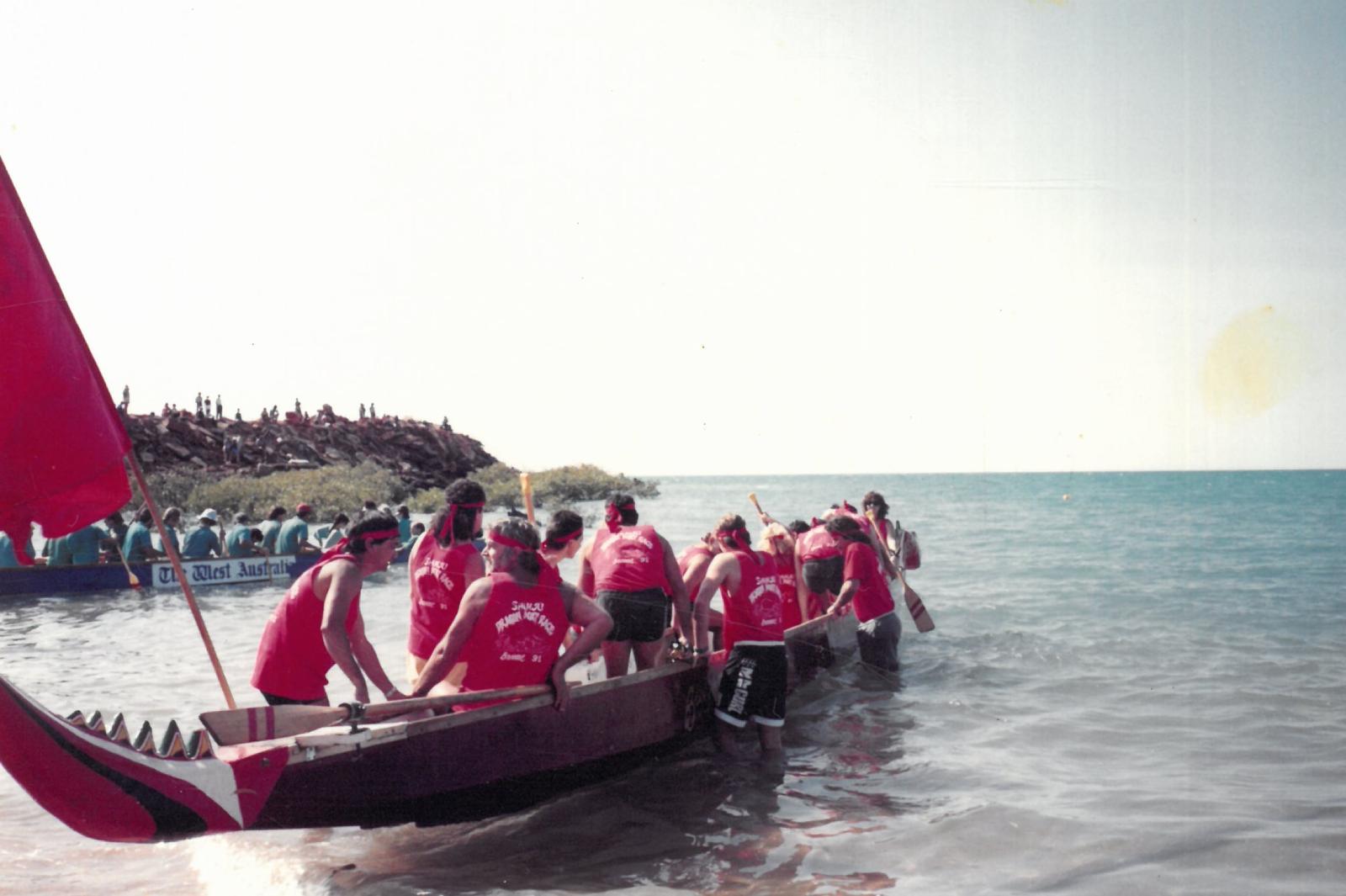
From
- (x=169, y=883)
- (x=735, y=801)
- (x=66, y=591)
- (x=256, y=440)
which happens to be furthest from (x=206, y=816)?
(x=256, y=440)

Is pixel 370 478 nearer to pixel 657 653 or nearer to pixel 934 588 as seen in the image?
pixel 934 588

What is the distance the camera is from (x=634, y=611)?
734cm

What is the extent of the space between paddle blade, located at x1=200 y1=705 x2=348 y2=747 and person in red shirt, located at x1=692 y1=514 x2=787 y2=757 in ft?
9.83

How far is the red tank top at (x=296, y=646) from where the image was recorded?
5609 millimetres

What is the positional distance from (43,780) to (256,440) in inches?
1925

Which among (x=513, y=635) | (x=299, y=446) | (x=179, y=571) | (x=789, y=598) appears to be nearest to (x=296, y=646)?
(x=179, y=571)

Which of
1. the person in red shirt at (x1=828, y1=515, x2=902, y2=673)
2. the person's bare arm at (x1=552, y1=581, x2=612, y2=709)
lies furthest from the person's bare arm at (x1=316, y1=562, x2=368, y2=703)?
the person in red shirt at (x1=828, y1=515, x2=902, y2=673)

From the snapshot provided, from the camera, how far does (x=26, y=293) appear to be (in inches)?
198

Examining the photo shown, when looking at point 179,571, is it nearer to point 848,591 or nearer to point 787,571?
point 787,571

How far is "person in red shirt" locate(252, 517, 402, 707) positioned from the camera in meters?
5.39

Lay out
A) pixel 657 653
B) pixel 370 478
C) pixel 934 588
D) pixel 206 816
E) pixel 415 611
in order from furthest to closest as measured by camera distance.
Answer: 1. pixel 370 478
2. pixel 934 588
3. pixel 657 653
4. pixel 415 611
5. pixel 206 816

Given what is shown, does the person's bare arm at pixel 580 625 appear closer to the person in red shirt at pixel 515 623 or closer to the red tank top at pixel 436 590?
the person in red shirt at pixel 515 623

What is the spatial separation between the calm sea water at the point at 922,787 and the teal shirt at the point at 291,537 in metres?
3.68

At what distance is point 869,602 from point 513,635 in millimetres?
5492
